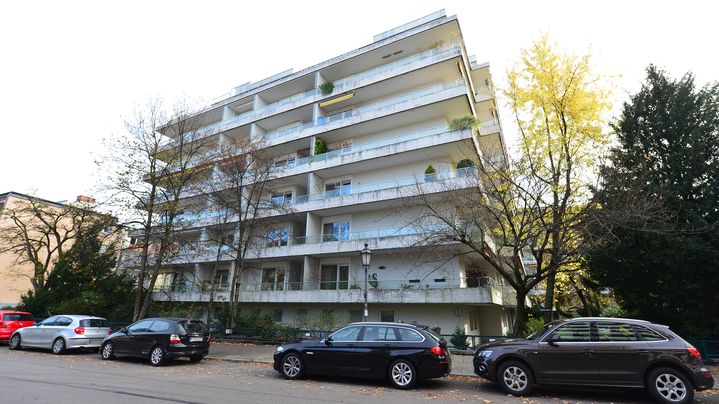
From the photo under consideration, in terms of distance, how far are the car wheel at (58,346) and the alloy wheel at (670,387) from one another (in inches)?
758

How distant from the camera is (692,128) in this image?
46.8 ft

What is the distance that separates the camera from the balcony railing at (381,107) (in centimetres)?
2264

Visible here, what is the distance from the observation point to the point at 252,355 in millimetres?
13992

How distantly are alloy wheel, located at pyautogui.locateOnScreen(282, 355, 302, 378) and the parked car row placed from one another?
14.7 feet

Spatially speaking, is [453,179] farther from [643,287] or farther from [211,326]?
[211,326]

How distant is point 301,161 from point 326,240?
20.5 feet

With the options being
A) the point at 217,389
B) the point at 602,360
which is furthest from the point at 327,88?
the point at 602,360

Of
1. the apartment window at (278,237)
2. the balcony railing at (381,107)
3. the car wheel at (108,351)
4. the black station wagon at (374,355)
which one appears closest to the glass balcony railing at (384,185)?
the apartment window at (278,237)

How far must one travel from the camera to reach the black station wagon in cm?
837

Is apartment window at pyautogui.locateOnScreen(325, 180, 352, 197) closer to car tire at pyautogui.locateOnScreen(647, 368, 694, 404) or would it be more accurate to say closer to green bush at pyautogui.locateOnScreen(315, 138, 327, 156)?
green bush at pyautogui.locateOnScreen(315, 138, 327, 156)

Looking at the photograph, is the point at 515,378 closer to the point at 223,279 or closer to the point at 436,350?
the point at 436,350

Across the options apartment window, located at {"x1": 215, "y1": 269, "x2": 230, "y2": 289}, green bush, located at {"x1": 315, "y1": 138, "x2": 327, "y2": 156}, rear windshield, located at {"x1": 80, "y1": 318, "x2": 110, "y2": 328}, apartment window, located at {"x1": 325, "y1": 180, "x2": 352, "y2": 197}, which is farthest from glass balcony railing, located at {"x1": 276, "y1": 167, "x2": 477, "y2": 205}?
rear windshield, located at {"x1": 80, "y1": 318, "x2": 110, "y2": 328}

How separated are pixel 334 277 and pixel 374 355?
15139 mm

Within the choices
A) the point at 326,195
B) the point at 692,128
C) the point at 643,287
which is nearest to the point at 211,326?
the point at 326,195
